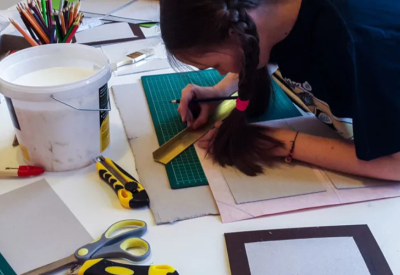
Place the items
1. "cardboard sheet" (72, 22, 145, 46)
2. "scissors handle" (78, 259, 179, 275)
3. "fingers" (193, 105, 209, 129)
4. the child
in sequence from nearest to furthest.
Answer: "scissors handle" (78, 259, 179, 275), the child, "fingers" (193, 105, 209, 129), "cardboard sheet" (72, 22, 145, 46)

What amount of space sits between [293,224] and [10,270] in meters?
0.39

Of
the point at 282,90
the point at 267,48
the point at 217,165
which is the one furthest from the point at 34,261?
the point at 282,90

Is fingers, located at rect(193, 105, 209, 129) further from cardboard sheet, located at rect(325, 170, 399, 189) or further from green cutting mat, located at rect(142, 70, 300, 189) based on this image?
cardboard sheet, located at rect(325, 170, 399, 189)

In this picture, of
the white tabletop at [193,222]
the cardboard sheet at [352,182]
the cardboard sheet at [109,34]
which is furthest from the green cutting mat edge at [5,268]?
the cardboard sheet at [109,34]

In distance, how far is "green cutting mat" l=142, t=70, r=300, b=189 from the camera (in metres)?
0.69

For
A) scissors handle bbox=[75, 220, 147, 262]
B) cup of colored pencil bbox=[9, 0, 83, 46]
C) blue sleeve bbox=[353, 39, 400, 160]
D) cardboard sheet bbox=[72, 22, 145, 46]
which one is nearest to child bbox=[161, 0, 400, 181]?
blue sleeve bbox=[353, 39, 400, 160]

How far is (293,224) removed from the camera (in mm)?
598

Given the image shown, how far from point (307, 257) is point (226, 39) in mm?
329

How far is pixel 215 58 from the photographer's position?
65 centimetres

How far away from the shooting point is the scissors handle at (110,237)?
529 mm

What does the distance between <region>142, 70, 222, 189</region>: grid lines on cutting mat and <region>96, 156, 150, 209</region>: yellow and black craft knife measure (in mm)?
59

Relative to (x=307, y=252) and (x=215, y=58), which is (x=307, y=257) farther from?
(x=215, y=58)

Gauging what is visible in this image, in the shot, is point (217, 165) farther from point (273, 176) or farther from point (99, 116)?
point (99, 116)

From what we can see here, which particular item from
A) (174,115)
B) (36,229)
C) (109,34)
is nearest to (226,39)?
(174,115)
